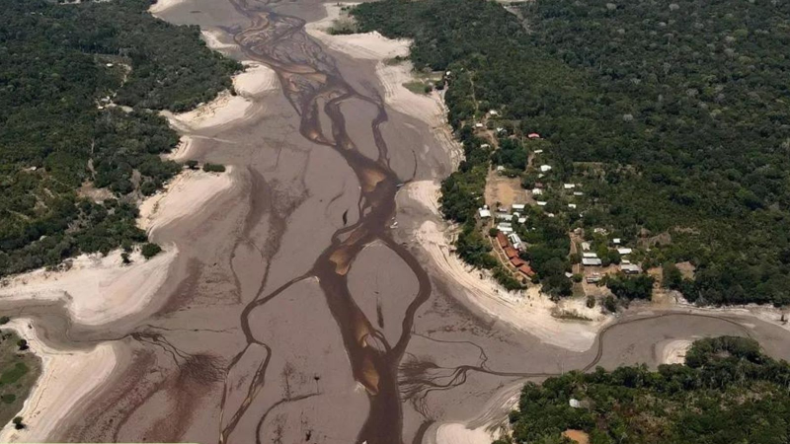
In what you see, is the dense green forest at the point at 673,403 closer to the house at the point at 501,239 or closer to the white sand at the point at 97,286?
the house at the point at 501,239

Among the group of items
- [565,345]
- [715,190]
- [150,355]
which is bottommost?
[150,355]

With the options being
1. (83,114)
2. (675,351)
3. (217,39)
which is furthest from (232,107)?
(675,351)

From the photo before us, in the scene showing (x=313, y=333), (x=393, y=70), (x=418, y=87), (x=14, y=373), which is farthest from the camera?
(x=393, y=70)

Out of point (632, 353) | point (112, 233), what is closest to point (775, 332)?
point (632, 353)

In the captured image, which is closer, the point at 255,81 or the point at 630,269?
the point at 630,269

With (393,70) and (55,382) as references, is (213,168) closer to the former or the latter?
(55,382)

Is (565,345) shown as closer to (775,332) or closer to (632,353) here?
(632,353)

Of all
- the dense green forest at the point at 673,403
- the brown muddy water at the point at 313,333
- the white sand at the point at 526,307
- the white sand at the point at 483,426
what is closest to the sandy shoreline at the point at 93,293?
the brown muddy water at the point at 313,333
